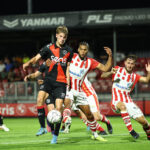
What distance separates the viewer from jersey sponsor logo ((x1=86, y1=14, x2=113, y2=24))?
20184mm

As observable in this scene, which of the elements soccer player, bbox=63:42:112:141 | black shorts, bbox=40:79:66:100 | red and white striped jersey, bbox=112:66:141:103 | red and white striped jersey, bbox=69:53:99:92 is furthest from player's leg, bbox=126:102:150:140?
black shorts, bbox=40:79:66:100

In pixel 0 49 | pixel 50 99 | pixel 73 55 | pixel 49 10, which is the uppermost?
pixel 49 10

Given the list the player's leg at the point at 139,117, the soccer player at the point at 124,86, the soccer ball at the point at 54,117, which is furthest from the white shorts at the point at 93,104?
the soccer ball at the point at 54,117

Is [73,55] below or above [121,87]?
above

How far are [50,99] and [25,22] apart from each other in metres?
13.1

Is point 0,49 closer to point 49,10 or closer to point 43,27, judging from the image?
point 49,10

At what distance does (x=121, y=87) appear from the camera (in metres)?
8.62

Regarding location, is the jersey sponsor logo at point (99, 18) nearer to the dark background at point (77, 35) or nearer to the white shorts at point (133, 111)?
the dark background at point (77, 35)

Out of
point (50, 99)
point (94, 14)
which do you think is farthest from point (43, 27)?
point (50, 99)

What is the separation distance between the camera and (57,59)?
7656 mm

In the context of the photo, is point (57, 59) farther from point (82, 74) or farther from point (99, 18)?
point (99, 18)

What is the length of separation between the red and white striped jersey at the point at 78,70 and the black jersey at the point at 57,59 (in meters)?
0.53

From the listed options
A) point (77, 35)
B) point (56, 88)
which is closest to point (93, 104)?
point (56, 88)

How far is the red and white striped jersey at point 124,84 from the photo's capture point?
8.50 m
